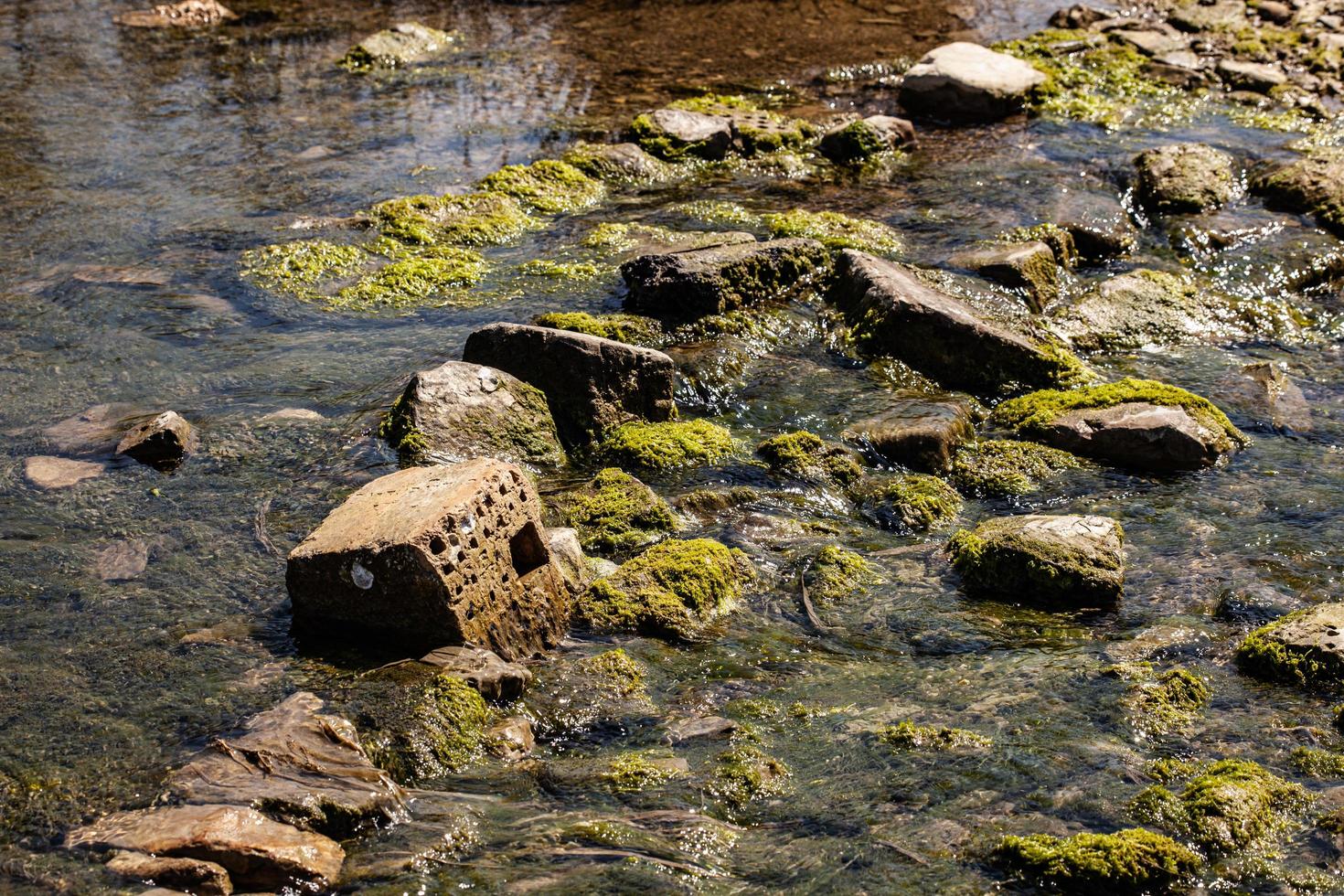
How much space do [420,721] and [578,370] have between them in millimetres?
3302

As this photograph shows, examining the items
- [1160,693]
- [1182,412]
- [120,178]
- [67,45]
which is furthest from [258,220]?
[1160,693]

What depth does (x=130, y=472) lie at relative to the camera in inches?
291

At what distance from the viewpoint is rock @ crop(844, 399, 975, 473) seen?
7.94 m

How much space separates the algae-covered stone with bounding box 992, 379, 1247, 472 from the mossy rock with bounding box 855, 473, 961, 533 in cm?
107

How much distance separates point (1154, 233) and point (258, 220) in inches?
336

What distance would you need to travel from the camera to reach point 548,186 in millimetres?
12148

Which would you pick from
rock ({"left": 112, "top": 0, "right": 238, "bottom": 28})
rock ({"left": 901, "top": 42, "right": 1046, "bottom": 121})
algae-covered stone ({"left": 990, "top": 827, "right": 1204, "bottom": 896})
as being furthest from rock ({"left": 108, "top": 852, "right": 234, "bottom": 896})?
rock ({"left": 112, "top": 0, "right": 238, "bottom": 28})

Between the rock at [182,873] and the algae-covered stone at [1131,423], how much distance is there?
5985mm

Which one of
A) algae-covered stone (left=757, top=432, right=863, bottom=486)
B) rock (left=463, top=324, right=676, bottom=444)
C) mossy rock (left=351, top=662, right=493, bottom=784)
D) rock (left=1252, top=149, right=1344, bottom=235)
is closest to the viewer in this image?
mossy rock (left=351, top=662, right=493, bottom=784)

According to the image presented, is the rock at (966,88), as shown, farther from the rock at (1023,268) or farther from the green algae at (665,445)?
the green algae at (665,445)

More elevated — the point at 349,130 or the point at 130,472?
the point at 349,130

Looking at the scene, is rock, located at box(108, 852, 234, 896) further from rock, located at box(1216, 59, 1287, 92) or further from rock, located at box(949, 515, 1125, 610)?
rock, located at box(1216, 59, 1287, 92)

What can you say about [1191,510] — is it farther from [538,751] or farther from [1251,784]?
[538,751]

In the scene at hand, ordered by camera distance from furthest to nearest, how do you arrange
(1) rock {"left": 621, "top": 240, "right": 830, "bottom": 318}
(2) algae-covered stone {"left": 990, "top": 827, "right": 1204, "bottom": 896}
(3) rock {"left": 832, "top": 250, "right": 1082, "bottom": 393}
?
1. (1) rock {"left": 621, "top": 240, "right": 830, "bottom": 318}
2. (3) rock {"left": 832, "top": 250, "right": 1082, "bottom": 393}
3. (2) algae-covered stone {"left": 990, "top": 827, "right": 1204, "bottom": 896}
